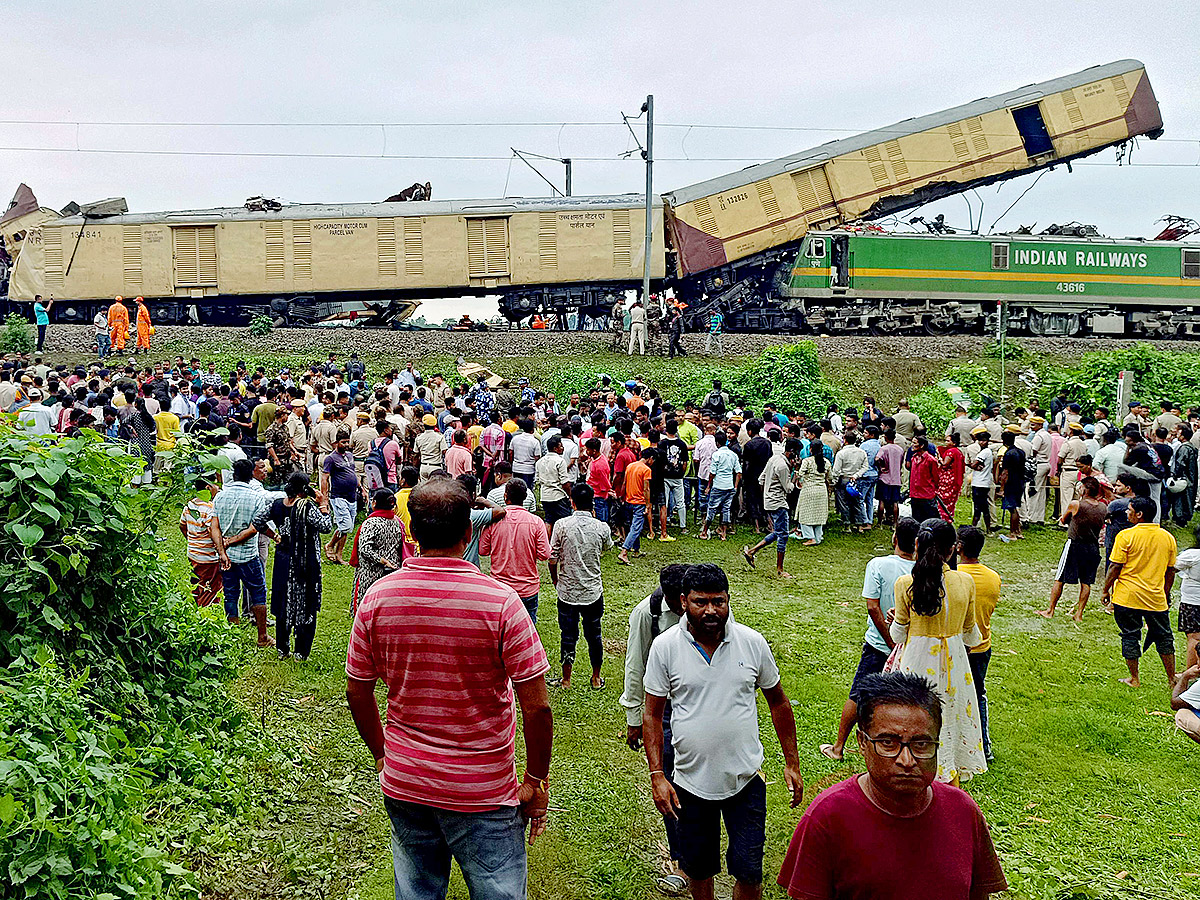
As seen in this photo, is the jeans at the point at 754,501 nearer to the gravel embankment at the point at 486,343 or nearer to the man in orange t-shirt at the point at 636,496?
the man in orange t-shirt at the point at 636,496

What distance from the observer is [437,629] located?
2.77 m

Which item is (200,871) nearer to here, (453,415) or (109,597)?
(109,597)

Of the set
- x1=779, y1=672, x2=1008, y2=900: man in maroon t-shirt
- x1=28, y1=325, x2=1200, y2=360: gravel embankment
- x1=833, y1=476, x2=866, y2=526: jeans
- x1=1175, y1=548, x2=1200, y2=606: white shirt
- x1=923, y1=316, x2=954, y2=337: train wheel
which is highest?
x1=923, y1=316, x2=954, y2=337: train wheel

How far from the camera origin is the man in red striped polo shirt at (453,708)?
2.77 meters

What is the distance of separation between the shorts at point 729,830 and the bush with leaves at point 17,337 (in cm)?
2206

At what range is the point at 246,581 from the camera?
689 cm

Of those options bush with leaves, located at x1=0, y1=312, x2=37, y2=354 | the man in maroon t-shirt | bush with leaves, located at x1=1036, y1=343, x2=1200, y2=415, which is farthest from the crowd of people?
bush with leaves, located at x1=0, y1=312, x2=37, y2=354

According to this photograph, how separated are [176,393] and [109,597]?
31.3 feet

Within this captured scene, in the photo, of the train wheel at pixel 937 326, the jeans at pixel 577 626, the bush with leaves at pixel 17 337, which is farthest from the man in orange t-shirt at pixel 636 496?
the bush with leaves at pixel 17 337


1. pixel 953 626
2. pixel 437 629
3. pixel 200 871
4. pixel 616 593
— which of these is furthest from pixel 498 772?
pixel 616 593

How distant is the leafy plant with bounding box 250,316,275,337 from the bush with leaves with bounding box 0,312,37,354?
4.83 meters

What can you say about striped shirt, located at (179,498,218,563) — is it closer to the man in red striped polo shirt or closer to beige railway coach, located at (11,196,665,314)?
the man in red striped polo shirt

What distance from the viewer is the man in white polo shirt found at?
3.42m

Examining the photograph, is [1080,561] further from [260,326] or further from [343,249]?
[260,326]
